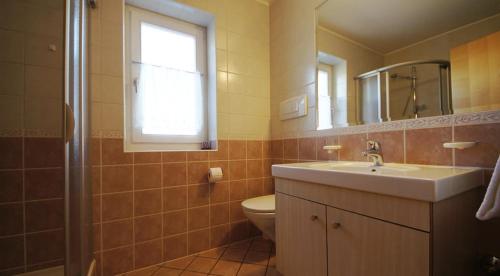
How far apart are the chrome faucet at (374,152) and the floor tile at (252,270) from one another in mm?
1005

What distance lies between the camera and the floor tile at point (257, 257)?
1515mm

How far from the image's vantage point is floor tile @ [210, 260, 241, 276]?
1.39 meters

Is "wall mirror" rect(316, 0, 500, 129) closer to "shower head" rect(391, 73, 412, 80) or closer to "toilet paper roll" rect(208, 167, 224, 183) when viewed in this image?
"shower head" rect(391, 73, 412, 80)

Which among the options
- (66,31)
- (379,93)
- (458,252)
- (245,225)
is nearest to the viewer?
(458,252)

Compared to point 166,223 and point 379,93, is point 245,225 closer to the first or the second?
point 166,223

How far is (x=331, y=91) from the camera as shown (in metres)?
1.51

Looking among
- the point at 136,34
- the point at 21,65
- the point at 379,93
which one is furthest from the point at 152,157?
the point at 379,93

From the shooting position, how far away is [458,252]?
69 centimetres

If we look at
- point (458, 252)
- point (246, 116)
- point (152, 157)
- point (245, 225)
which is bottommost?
point (245, 225)

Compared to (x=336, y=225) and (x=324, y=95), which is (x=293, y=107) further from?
(x=336, y=225)

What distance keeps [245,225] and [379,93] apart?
4.86 feet

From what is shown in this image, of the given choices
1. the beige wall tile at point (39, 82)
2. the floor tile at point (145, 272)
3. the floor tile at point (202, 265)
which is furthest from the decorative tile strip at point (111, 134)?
the floor tile at point (202, 265)

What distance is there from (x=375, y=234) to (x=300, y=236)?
0.37 metres

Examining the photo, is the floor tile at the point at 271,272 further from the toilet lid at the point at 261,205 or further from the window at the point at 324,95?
the window at the point at 324,95
